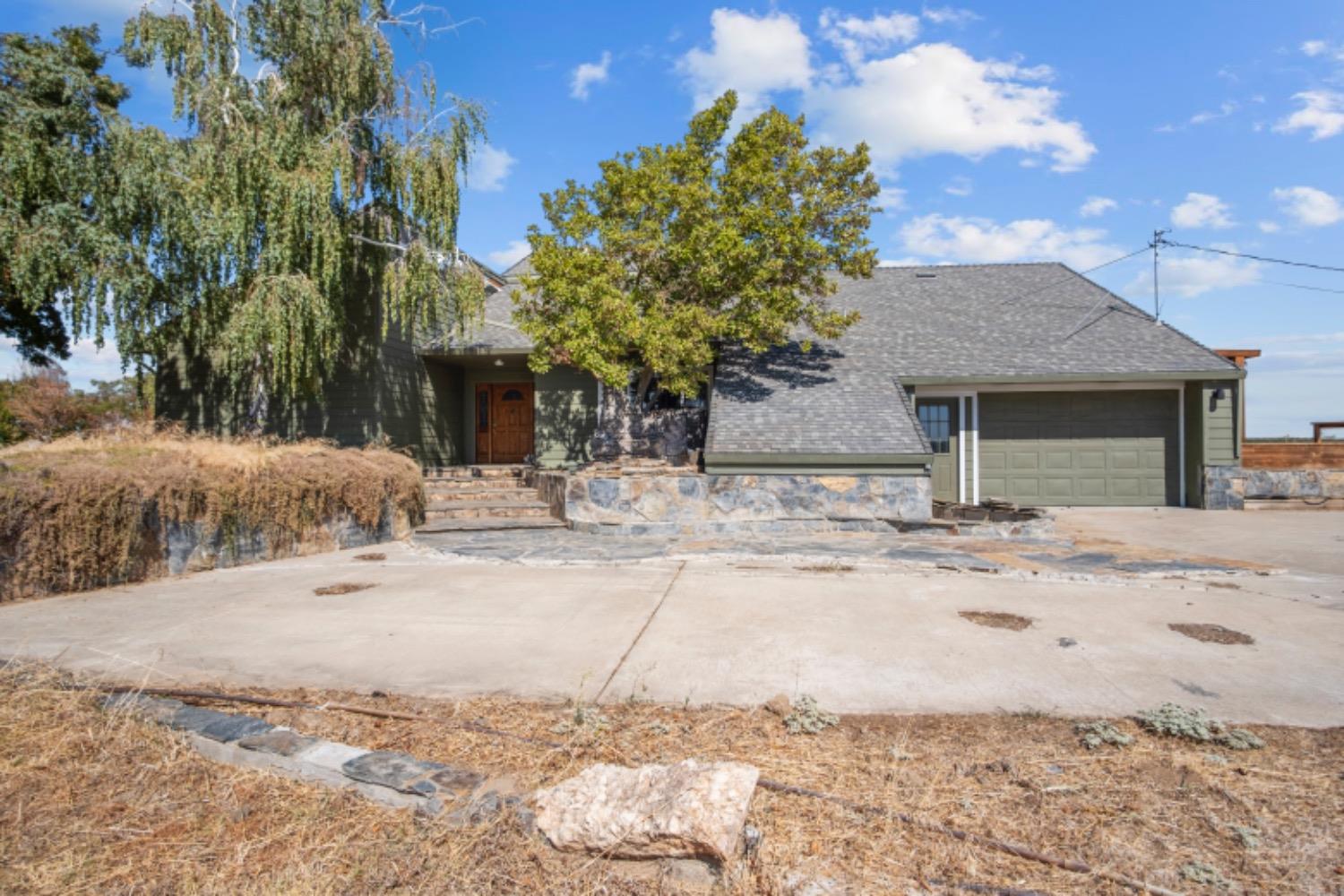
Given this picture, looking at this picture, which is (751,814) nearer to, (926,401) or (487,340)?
(926,401)

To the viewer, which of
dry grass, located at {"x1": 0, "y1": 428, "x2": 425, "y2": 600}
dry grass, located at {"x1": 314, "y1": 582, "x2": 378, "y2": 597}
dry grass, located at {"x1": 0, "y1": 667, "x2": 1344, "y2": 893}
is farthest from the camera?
dry grass, located at {"x1": 314, "y1": 582, "x2": 378, "y2": 597}

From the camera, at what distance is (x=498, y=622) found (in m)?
4.72

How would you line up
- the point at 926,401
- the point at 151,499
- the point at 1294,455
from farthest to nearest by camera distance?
1. the point at 1294,455
2. the point at 926,401
3. the point at 151,499

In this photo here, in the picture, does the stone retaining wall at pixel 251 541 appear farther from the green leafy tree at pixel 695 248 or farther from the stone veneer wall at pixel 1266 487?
the stone veneer wall at pixel 1266 487

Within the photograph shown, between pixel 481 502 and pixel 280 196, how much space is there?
573cm

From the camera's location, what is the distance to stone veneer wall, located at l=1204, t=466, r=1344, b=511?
11.7 m

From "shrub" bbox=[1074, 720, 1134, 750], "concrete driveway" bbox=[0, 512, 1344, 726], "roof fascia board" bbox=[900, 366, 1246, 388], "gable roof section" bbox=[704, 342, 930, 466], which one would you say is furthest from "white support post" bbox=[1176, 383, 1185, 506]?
"shrub" bbox=[1074, 720, 1134, 750]

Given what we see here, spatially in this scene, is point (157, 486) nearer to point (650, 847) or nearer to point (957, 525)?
point (650, 847)

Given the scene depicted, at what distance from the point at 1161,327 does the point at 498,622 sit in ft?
44.9

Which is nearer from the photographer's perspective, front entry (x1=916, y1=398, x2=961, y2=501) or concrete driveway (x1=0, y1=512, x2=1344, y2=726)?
concrete driveway (x1=0, y1=512, x2=1344, y2=726)

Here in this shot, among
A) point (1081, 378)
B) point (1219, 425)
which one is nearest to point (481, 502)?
point (1081, 378)

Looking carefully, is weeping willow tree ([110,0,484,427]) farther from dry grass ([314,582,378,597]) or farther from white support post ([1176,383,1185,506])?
white support post ([1176,383,1185,506])

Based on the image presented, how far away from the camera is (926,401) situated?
1271cm

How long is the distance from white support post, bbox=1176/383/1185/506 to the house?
0.07 feet
